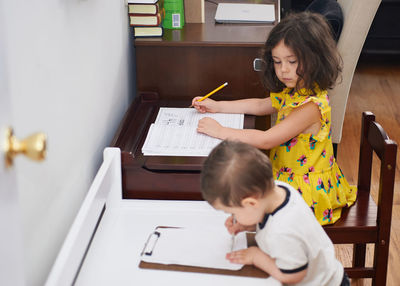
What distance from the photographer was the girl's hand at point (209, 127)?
1.67 meters

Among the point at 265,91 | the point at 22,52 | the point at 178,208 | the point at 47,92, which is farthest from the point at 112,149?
the point at 265,91

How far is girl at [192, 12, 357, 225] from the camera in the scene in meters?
1.66

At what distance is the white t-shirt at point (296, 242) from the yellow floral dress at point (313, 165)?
45 cm

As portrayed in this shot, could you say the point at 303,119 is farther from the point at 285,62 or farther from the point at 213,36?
the point at 213,36

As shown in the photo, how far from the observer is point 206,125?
169cm

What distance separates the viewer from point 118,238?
4.37 ft

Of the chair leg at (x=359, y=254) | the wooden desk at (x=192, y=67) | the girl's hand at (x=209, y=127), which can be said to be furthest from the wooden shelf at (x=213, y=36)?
the chair leg at (x=359, y=254)

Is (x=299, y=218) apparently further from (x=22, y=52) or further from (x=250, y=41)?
(x=250, y=41)

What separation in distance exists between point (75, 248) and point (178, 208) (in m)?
0.36

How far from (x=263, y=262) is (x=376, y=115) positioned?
2.50m

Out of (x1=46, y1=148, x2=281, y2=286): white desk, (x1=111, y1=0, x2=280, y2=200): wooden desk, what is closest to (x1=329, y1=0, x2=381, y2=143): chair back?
(x1=111, y1=0, x2=280, y2=200): wooden desk

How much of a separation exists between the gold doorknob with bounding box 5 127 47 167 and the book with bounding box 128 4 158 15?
1.30m

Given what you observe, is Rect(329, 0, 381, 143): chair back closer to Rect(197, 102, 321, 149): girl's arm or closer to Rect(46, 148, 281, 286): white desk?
Rect(197, 102, 321, 149): girl's arm

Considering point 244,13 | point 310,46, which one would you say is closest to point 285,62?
point 310,46
